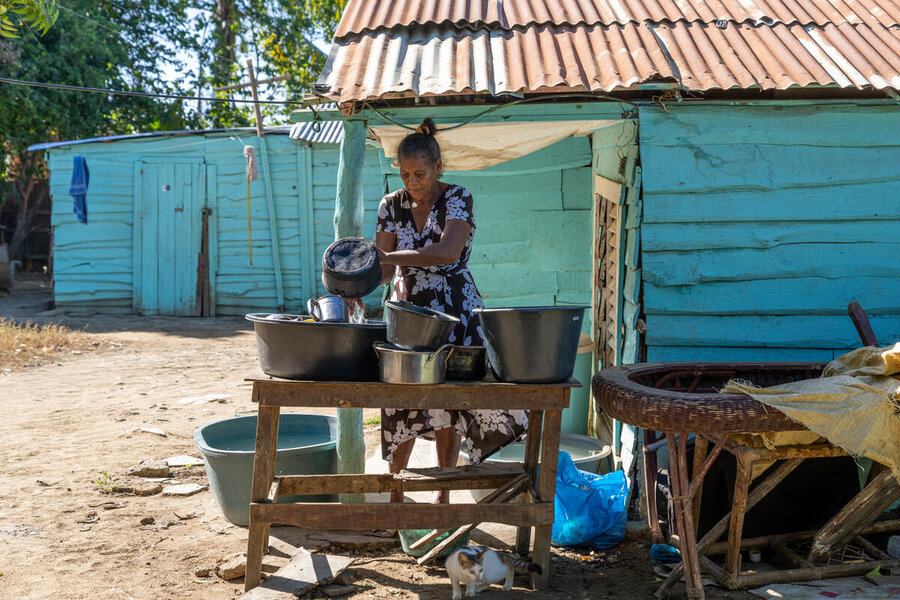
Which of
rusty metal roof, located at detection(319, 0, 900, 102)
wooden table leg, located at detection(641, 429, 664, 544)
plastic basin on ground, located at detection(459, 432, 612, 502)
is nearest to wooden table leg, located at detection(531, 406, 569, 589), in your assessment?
wooden table leg, located at detection(641, 429, 664, 544)

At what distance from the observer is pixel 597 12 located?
479 cm

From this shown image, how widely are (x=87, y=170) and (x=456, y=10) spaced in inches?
363

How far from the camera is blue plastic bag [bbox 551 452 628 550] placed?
3.97 metres

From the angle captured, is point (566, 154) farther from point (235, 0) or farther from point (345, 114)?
point (235, 0)

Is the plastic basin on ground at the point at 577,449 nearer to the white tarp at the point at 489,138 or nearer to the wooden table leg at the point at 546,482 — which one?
the wooden table leg at the point at 546,482

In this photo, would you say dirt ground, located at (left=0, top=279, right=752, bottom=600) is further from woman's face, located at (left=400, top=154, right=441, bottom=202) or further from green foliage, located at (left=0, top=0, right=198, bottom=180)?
green foliage, located at (left=0, top=0, right=198, bottom=180)

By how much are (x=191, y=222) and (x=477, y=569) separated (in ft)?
34.1

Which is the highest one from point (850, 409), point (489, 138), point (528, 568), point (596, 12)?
point (596, 12)

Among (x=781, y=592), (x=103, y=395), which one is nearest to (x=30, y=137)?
(x=103, y=395)

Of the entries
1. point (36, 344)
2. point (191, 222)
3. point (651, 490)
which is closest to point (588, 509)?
point (651, 490)

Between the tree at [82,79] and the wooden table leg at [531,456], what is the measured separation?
43.6 ft

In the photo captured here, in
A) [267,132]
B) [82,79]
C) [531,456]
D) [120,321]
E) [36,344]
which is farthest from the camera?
[82,79]

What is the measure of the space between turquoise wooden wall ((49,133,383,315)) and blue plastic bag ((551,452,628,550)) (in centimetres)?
857

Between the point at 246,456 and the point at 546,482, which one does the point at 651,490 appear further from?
the point at 246,456
